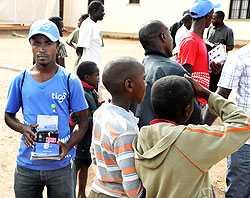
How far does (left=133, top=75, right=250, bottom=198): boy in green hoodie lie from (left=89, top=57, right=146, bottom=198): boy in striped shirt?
0.06 m

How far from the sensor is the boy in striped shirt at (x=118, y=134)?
183 centimetres

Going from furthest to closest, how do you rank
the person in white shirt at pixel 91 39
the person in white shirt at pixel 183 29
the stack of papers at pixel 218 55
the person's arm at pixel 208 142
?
the person in white shirt at pixel 183 29 → the person in white shirt at pixel 91 39 → the stack of papers at pixel 218 55 → the person's arm at pixel 208 142

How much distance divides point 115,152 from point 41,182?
2.67ft

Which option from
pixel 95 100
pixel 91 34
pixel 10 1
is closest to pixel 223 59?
pixel 95 100

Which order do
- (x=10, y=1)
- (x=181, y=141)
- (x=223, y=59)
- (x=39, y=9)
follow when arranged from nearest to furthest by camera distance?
(x=181, y=141), (x=223, y=59), (x=10, y=1), (x=39, y=9)

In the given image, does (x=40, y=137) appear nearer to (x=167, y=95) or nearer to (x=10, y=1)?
(x=167, y=95)

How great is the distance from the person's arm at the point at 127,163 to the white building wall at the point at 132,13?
20.0 m

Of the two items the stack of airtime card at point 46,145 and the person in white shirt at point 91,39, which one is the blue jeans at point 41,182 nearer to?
the stack of airtime card at point 46,145

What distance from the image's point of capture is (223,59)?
330 centimetres

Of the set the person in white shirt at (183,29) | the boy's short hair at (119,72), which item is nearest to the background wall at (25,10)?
the person in white shirt at (183,29)

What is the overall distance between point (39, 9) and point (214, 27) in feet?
59.3

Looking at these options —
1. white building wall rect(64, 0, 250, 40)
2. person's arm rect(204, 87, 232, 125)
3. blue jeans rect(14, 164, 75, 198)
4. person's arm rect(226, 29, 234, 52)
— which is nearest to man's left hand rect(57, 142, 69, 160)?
blue jeans rect(14, 164, 75, 198)

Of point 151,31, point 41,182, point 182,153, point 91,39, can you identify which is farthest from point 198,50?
point 91,39

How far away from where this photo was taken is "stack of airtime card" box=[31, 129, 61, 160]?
229 centimetres
